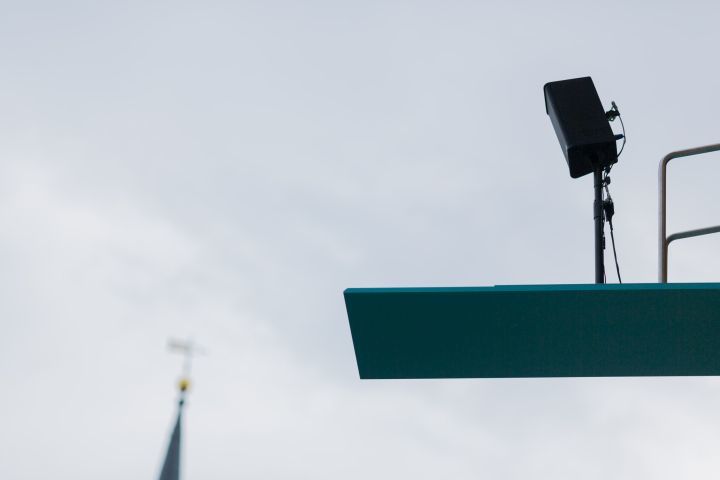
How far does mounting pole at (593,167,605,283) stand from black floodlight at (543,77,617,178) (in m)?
0.07

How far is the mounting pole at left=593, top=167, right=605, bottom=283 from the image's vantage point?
5.02 m

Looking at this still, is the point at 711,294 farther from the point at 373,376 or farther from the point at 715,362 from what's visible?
the point at 373,376

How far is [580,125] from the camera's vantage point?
553 centimetres

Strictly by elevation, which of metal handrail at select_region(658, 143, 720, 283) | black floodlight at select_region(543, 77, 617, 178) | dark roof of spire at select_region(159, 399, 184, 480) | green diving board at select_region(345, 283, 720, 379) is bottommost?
green diving board at select_region(345, 283, 720, 379)

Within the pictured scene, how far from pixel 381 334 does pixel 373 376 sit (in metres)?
0.37

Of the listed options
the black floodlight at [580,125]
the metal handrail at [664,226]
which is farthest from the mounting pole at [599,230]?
the metal handrail at [664,226]

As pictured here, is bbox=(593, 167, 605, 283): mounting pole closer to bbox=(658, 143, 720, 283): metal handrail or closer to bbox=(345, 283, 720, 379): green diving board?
bbox=(658, 143, 720, 283): metal handrail

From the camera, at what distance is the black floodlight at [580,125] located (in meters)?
5.42

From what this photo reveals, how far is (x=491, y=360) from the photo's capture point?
404 cm

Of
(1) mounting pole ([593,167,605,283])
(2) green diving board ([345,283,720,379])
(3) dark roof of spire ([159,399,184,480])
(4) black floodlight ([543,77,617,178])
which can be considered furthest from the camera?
(3) dark roof of spire ([159,399,184,480])

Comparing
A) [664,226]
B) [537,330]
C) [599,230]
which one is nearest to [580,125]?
[599,230]

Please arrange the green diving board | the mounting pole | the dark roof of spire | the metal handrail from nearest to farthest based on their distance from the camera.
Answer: the green diving board
the metal handrail
the mounting pole
the dark roof of spire

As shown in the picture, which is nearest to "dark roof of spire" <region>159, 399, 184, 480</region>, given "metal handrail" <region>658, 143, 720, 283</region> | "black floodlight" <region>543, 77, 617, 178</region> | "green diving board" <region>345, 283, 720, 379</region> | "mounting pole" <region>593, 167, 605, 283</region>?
"black floodlight" <region>543, 77, 617, 178</region>

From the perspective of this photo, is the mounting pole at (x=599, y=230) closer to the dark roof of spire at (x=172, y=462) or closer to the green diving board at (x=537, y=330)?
the green diving board at (x=537, y=330)
